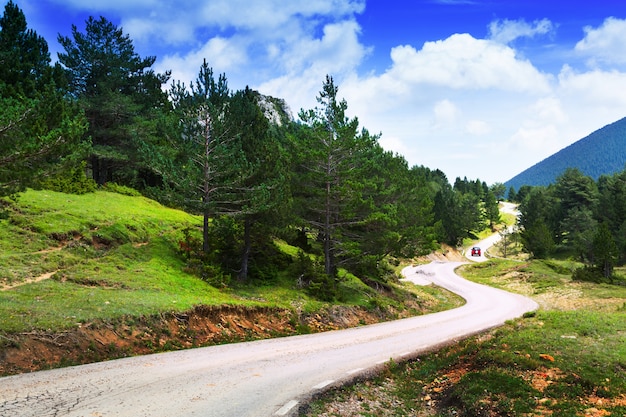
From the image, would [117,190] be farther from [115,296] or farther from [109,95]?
[115,296]

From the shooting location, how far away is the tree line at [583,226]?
157 ft

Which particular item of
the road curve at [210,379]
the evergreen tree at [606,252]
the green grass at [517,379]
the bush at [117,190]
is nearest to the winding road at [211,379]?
the road curve at [210,379]

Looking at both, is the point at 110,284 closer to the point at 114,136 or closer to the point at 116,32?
the point at 114,136

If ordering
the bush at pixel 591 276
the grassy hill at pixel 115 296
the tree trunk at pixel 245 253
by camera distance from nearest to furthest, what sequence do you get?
the grassy hill at pixel 115 296, the tree trunk at pixel 245 253, the bush at pixel 591 276

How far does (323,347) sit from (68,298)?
9128 mm

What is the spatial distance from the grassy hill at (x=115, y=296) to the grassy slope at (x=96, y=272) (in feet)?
0.15

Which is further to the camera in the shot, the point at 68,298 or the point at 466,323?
the point at 466,323

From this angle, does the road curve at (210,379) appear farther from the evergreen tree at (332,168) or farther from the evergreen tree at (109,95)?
the evergreen tree at (109,95)

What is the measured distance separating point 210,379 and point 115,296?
7.58m

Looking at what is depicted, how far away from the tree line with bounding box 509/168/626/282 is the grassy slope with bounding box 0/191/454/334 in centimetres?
3377

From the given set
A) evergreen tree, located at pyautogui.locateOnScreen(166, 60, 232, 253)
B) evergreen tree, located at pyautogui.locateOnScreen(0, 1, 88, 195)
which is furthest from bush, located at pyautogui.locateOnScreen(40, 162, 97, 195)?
evergreen tree, located at pyautogui.locateOnScreen(0, 1, 88, 195)

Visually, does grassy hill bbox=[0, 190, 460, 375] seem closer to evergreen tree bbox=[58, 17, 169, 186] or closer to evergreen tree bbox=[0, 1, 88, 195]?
evergreen tree bbox=[0, 1, 88, 195]

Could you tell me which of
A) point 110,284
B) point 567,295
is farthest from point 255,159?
point 567,295

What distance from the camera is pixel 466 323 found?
74.3 ft
